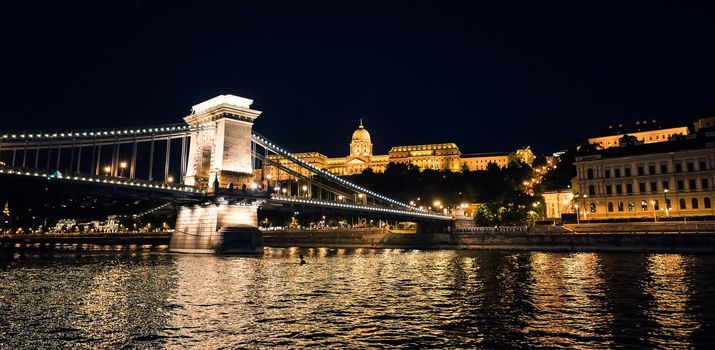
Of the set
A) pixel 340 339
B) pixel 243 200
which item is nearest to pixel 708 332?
pixel 340 339

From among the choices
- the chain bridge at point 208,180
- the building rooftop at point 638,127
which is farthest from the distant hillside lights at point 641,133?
the chain bridge at point 208,180

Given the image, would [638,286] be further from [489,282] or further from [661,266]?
[661,266]

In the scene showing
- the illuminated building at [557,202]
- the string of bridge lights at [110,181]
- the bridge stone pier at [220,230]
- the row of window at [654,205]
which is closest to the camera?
the string of bridge lights at [110,181]

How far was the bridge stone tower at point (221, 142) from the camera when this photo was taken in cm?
4806

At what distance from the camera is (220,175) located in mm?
47281

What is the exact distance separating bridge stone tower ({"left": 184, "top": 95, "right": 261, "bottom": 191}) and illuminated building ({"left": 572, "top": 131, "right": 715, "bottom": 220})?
4253cm

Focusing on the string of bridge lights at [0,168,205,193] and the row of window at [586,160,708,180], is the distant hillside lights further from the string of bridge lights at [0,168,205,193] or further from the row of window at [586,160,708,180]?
the string of bridge lights at [0,168,205,193]

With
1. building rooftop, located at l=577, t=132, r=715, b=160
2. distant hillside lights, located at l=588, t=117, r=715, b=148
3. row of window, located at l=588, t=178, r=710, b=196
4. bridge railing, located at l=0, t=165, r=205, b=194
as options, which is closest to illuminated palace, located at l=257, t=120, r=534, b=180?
distant hillside lights, located at l=588, t=117, r=715, b=148

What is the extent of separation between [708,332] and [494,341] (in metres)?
5.05

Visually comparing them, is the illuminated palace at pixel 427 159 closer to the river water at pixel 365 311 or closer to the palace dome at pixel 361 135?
the palace dome at pixel 361 135

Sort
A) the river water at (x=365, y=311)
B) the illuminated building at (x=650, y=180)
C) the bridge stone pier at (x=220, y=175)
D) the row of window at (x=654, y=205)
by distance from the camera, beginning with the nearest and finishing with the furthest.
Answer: the river water at (x=365, y=311) → the bridge stone pier at (x=220, y=175) → the row of window at (x=654, y=205) → the illuminated building at (x=650, y=180)

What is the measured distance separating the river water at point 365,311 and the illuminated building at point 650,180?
3614 cm

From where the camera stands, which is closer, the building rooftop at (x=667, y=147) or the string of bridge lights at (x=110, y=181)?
the string of bridge lights at (x=110, y=181)

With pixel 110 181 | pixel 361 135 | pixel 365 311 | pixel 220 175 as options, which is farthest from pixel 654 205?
pixel 361 135
